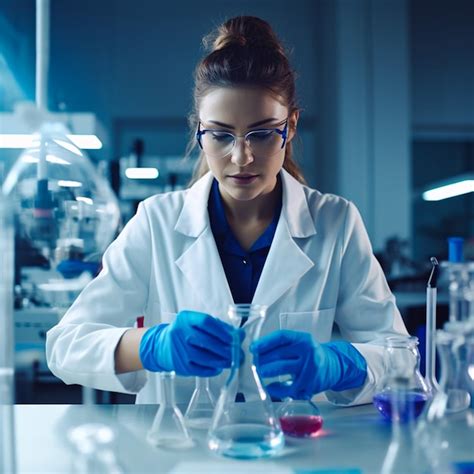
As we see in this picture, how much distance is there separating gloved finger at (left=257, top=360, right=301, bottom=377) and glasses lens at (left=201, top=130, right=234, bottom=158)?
1.73 ft

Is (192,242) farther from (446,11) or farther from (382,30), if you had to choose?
(446,11)

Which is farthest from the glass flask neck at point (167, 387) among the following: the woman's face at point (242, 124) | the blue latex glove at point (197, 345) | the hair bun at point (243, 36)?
the hair bun at point (243, 36)

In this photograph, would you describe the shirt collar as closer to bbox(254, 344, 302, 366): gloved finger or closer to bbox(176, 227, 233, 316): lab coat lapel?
bbox(176, 227, 233, 316): lab coat lapel

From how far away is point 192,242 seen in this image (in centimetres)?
158

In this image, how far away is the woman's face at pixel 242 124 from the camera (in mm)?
1326

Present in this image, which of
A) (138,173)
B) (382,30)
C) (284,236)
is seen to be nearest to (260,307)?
(284,236)

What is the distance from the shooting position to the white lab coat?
1466 mm

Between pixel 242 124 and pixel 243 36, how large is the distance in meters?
0.33

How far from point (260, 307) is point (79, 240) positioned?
70cm

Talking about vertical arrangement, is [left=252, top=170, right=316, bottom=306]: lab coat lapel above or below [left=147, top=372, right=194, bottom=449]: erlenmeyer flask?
above

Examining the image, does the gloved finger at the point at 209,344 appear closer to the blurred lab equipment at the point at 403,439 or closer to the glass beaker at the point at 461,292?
the blurred lab equipment at the point at 403,439

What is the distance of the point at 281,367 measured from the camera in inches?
43.1

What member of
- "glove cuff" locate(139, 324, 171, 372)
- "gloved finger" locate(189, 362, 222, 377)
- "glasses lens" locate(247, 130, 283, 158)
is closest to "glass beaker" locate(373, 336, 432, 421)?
"gloved finger" locate(189, 362, 222, 377)

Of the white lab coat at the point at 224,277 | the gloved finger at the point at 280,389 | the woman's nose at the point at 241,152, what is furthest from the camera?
the white lab coat at the point at 224,277
